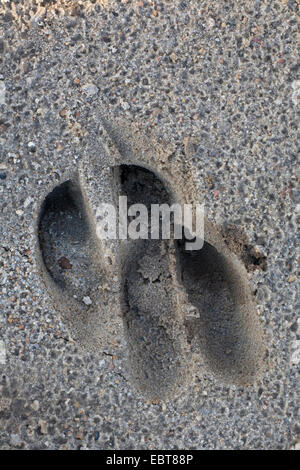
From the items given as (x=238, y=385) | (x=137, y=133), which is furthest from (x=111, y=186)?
(x=238, y=385)

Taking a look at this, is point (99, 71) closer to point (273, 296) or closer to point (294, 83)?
point (294, 83)

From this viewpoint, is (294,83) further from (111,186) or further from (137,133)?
(111,186)

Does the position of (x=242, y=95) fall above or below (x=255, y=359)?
above

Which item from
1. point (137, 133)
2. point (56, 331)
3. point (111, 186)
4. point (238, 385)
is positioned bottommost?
point (238, 385)

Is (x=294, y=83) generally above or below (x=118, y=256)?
above

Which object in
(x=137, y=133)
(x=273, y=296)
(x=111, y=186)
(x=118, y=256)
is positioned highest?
(x=137, y=133)

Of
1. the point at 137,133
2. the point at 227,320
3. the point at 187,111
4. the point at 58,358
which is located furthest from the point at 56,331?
the point at 187,111
